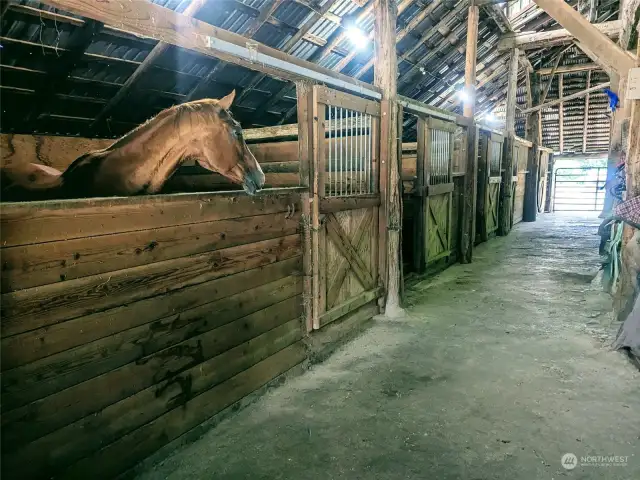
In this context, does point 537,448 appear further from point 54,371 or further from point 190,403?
point 54,371

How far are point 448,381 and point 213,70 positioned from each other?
16.3 ft

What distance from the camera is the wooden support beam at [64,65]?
4305 millimetres

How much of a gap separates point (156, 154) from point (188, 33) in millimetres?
830

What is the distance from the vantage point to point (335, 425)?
118 inches

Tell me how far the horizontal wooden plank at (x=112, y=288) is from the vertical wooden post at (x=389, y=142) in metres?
2.30

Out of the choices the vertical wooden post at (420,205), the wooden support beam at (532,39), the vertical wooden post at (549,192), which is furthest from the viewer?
the vertical wooden post at (549,192)

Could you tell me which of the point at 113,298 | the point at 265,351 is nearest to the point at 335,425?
the point at 265,351

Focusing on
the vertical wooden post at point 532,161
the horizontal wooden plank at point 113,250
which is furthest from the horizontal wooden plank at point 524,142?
the horizontal wooden plank at point 113,250

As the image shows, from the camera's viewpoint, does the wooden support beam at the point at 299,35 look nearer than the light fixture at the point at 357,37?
Yes

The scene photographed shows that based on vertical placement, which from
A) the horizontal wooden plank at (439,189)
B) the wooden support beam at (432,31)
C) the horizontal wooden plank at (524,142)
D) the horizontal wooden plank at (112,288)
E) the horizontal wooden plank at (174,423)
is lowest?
the horizontal wooden plank at (174,423)

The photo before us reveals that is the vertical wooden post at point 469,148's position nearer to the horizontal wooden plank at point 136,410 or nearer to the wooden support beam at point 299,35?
the wooden support beam at point 299,35

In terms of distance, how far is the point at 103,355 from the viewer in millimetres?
2309

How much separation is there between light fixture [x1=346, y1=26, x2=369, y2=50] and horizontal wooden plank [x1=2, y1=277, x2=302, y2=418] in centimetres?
544

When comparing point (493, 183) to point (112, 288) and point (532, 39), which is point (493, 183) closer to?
point (532, 39)
